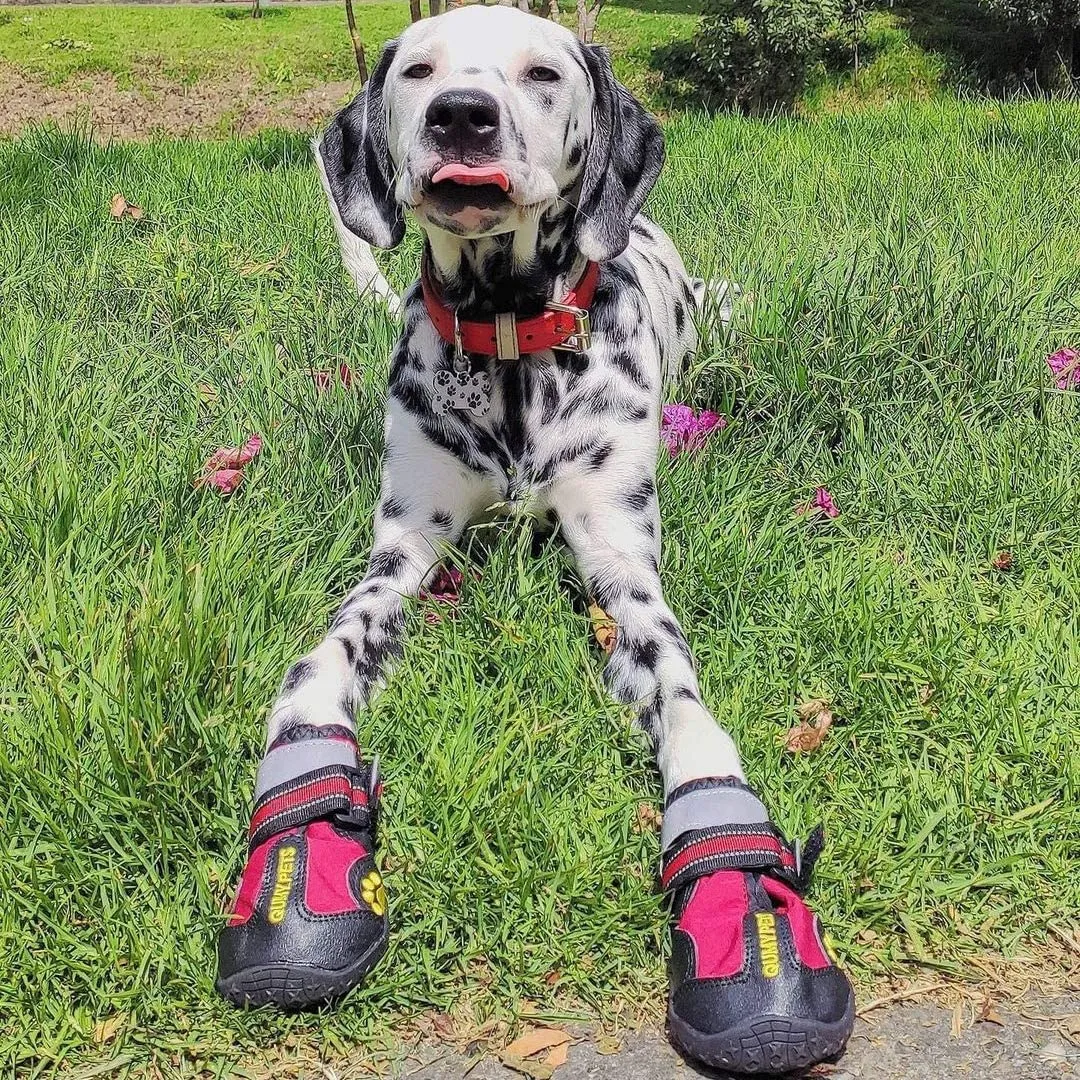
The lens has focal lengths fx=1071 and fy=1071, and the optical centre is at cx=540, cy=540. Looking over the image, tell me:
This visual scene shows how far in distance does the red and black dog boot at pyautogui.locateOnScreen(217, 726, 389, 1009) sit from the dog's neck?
1.11 m

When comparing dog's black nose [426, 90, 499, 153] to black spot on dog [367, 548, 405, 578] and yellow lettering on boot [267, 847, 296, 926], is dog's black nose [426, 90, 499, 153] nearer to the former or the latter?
black spot on dog [367, 548, 405, 578]

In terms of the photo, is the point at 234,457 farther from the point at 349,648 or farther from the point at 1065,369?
the point at 1065,369

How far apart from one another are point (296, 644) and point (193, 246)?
2.91 meters

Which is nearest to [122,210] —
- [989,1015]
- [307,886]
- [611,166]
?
[611,166]

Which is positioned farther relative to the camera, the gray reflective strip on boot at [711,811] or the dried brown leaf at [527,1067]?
the gray reflective strip on boot at [711,811]

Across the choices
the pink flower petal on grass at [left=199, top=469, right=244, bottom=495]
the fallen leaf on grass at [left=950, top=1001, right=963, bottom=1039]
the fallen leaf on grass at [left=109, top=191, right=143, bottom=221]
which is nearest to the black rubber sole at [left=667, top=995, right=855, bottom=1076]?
the fallen leaf on grass at [left=950, top=1001, right=963, bottom=1039]

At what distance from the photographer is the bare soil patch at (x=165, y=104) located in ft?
39.2

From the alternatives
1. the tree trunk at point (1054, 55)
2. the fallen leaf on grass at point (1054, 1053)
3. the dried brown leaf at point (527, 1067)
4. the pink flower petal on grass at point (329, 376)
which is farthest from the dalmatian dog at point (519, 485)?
the tree trunk at point (1054, 55)

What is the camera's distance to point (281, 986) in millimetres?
1653

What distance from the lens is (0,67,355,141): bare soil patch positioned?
12.0 meters

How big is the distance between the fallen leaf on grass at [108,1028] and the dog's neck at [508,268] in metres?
1.62

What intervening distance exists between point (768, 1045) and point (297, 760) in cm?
90

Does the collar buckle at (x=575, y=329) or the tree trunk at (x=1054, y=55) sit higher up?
the collar buckle at (x=575, y=329)

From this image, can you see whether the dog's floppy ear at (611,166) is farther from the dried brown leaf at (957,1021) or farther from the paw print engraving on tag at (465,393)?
the dried brown leaf at (957,1021)
